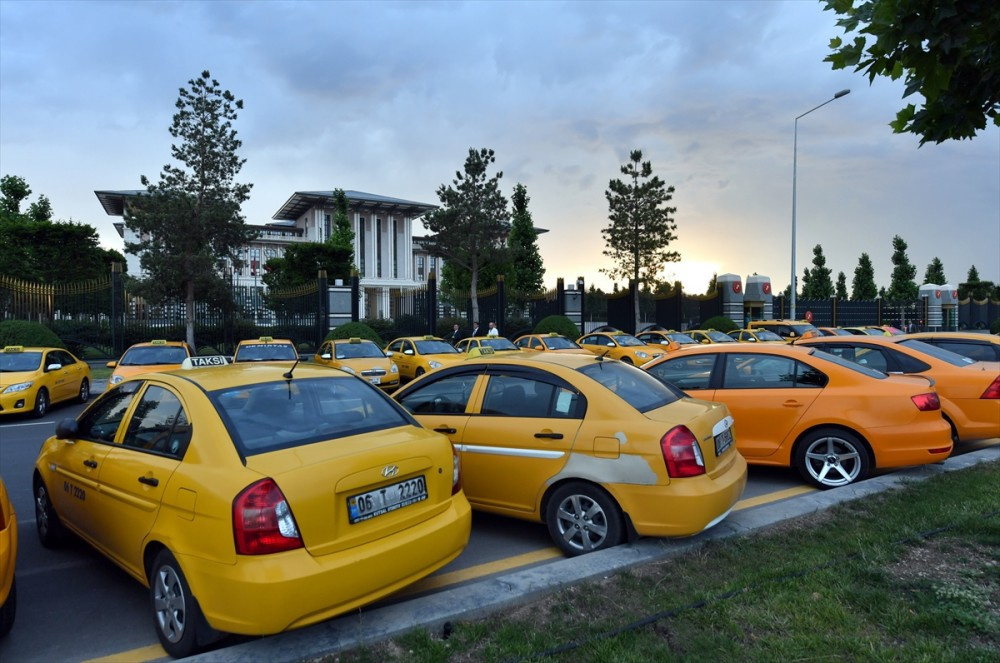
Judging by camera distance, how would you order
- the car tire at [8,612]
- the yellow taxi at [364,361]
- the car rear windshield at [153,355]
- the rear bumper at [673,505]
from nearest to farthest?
the car tire at [8,612] < the rear bumper at [673,505] < the car rear windshield at [153,355] < the yellow taxi at [364,361]

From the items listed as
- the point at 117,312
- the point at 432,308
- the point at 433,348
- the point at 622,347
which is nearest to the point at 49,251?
the point at 117,312

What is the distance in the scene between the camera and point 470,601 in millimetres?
3703

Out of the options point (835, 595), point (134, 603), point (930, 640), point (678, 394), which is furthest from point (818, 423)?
point (134, 603)

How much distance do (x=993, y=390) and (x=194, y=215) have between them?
79.2 feet

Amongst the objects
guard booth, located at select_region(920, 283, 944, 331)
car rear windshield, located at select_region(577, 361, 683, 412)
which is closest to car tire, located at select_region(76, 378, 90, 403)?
car rear windshield, located at select_region(577, 361, 683, 412)

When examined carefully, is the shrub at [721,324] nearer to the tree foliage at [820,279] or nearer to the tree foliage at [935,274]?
the tree foliage at [820,279]

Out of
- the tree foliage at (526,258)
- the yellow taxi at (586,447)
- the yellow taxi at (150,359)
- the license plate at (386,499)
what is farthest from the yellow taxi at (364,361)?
the tree foliage at (526,258)

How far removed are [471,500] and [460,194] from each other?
31.0m

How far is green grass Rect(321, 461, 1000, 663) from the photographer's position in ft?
10.4

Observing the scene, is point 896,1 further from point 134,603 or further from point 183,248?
point 183,248

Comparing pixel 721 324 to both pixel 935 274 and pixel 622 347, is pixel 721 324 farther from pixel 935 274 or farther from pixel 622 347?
pixel 935 274

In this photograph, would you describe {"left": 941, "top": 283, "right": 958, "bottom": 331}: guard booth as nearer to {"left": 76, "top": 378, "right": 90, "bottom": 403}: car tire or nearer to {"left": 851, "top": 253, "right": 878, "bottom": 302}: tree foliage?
{"left": 851, "top": 253, "right": 878, "bottom": 302}: tree foliage

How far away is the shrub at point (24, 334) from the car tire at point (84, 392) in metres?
4.09

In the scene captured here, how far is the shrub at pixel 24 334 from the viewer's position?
58.4 ft
